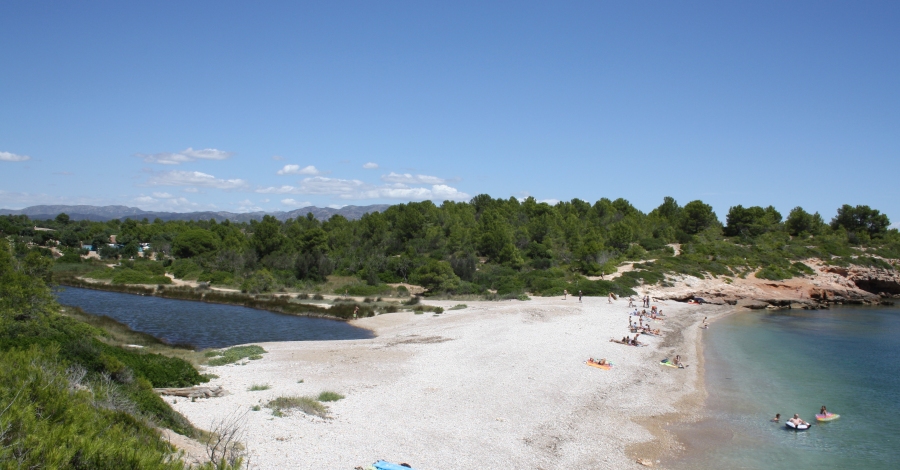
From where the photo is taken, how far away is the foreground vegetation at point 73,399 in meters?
5.62

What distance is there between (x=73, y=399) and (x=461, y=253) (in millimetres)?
51014

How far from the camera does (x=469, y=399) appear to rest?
57.8ft

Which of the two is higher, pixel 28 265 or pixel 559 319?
pixel 28 265

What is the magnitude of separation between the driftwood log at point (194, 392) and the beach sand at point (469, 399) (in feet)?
1.42

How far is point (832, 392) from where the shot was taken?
21.6 meters

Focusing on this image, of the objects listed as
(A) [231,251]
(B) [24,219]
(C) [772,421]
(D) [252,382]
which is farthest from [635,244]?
(B) [24,219]

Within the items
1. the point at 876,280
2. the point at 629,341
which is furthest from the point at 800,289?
the point at 629,341

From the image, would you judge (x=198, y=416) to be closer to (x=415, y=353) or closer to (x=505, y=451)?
(x=505, y=451)

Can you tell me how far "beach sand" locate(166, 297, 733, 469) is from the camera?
13.0m

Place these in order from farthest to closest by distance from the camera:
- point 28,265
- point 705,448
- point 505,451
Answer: point 28,265 → point 705,448 → point 505,451

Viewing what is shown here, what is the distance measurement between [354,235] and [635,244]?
3770cm

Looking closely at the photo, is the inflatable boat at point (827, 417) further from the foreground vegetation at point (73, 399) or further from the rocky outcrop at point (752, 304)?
the rocky outcrop at point (752, 304)

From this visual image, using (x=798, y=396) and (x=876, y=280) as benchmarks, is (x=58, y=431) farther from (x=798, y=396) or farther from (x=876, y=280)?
(x=876, y=280)

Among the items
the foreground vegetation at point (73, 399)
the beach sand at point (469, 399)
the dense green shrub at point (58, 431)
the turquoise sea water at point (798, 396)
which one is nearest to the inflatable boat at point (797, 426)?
the turquoise sea water at point (798, 396)
